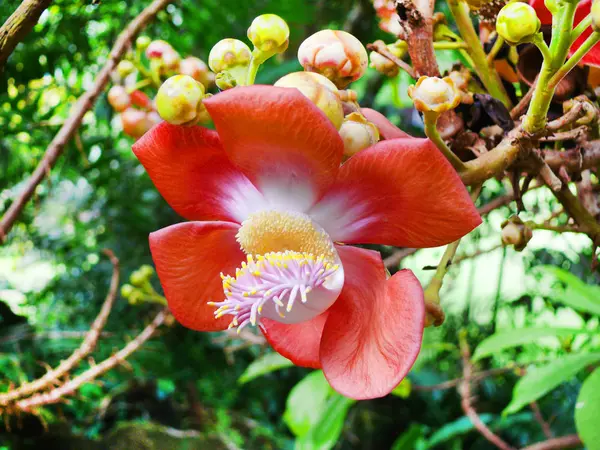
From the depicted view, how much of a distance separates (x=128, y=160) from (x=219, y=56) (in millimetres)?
1101

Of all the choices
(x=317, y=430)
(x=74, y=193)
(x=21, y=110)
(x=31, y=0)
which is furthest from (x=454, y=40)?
(x=74, y=193)

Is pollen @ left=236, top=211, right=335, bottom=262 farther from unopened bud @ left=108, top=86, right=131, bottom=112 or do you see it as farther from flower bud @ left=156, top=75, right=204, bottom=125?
unopened bud @ left=108, top=86, right=131, bottom=112

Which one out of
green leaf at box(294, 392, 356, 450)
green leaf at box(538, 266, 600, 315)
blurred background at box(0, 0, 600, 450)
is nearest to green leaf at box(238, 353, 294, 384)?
blurred background at box(0, 0, 600, 450)

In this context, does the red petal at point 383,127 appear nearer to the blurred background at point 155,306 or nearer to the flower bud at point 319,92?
the flower bud at point 319,92

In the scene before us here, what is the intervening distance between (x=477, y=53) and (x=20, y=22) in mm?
261

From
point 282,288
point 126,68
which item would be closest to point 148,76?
point 126,68

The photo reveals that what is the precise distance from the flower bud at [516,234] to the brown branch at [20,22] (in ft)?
0.87

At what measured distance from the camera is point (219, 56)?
32 centimetres

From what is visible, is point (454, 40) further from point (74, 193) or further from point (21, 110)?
point (74, 193)

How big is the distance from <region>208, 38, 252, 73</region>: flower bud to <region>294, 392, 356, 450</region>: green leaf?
99 centimetres

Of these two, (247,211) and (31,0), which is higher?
(31,0)

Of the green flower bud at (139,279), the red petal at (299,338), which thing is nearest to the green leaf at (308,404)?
the green flower bud at (139,279)

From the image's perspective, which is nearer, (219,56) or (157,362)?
(219,56)

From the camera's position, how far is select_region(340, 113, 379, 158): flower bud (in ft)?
1.01
